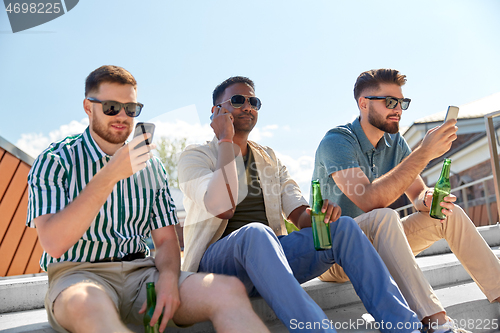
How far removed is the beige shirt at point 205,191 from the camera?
7.60ft

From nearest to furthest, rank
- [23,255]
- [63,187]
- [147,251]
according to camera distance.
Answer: [63,187] → [147,251] → [23,255]

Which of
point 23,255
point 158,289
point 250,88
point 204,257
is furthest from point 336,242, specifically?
point 23,255

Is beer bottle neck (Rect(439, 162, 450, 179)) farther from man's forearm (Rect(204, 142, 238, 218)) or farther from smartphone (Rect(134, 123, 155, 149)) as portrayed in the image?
smartphone (Rect(134, 123, 155, 149))

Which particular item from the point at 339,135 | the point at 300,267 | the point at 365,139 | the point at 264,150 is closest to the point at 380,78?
the point at 365,139

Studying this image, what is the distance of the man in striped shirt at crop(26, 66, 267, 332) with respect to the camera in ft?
5.18

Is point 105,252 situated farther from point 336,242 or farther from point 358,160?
point 358,160

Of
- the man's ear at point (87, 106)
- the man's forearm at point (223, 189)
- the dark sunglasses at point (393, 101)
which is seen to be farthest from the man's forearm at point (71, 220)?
the dark sunglasses at point (393, 101)

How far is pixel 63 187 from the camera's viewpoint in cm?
181

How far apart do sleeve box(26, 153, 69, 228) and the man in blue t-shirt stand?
1702 millimetres

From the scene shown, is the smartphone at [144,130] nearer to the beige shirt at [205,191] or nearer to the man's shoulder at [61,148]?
the man's shoulder at [61,148]

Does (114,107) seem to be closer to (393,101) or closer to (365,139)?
(365,139)

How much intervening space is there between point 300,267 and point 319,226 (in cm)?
27

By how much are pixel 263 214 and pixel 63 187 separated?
1293mm

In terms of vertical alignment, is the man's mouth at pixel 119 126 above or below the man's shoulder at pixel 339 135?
above
